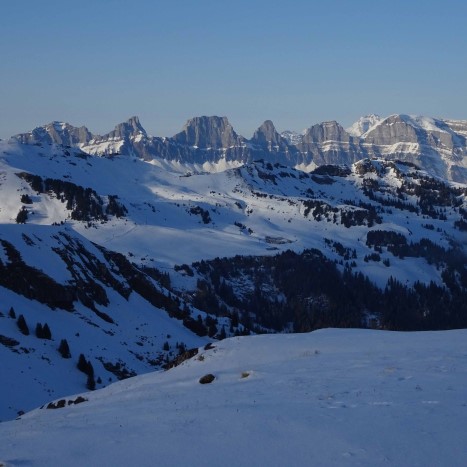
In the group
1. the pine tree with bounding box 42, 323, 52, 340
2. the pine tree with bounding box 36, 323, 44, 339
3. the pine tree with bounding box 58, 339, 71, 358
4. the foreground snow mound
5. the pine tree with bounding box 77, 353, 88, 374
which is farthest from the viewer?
the pine tree with bounding box 42, 323, 52, 340

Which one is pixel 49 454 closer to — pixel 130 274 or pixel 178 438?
pixel 178 438

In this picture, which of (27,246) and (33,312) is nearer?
(33,312)

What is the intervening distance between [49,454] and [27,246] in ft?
209

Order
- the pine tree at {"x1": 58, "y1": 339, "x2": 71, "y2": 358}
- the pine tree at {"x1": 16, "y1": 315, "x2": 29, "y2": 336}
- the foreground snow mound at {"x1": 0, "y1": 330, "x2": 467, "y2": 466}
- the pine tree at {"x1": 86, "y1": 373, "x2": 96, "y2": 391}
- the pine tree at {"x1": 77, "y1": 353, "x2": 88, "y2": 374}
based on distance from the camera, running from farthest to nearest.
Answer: the pine tree at {"x1": 16, "y1": 315, "x2": 29, "y2": 336} < the pine tree at {"x1": 58, "y1": 339, "x2": 71, "y2": 358} < the pine tree at {"x1": 77, "y1": 353, "x2": 88, "y2": 374} < the pine tree at {"x1": 86, "y1": 373, "x2": 96, "y2": 391} < the foreground snow mound at {"x1": 0, "y1": 330, "x2": 467, "y2": 466}

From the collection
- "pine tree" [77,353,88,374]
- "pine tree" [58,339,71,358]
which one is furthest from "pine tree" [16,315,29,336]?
"pine tree" [77,353,88,374]

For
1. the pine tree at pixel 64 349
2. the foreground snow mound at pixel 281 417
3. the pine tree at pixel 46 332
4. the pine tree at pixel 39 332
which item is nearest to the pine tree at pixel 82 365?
the pine tree at pixel 64 349

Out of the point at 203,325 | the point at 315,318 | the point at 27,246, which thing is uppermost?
the point at 27,246

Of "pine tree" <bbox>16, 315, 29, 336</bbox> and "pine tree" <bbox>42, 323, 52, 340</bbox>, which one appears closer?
"pine tree" <bbox>16, 315, 29, 336</bbox>

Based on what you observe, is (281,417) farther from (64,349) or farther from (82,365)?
(64,349)

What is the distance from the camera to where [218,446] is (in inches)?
729

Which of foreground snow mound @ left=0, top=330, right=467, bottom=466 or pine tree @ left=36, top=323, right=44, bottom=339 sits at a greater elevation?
foreground snow mound @ left=0, top=330, right=467, bottom=466

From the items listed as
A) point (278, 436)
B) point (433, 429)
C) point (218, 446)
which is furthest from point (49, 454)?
point (433, 429)

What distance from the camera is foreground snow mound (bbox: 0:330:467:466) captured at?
17.6 meters

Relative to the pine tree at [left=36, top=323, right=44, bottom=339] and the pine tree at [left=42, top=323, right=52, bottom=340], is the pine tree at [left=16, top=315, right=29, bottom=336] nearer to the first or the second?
the pine tree at [left=36, top=323, right=44, bottom=339]
